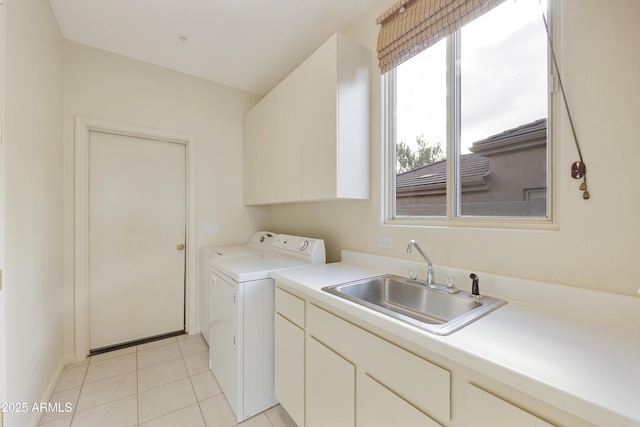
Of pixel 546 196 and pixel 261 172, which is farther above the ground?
pixel 261 172

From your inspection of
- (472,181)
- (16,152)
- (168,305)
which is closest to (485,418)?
(472,181)

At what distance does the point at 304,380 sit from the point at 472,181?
143cm

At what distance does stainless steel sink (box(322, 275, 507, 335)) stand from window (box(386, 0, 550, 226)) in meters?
0.45

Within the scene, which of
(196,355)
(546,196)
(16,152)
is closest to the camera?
(546,196)

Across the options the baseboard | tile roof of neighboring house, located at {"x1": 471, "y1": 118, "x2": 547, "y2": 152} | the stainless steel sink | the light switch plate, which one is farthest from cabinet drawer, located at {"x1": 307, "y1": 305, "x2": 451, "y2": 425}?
the light switch plate

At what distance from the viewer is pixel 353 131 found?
1727mm

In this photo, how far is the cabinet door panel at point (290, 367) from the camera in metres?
1.37

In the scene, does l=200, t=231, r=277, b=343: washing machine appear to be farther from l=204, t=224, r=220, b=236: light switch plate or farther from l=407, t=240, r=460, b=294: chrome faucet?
l=407, t=240, r=460, b=294: chrome faucet

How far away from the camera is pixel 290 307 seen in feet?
4.78

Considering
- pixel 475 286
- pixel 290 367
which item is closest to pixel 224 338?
pixel 290 367

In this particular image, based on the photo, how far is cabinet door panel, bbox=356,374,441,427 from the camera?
85 centimetres

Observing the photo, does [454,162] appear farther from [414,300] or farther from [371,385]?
[371,385]

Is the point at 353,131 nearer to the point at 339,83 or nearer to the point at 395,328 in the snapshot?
the point at 339,83

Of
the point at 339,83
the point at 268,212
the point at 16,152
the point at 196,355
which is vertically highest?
the point at 339,83
